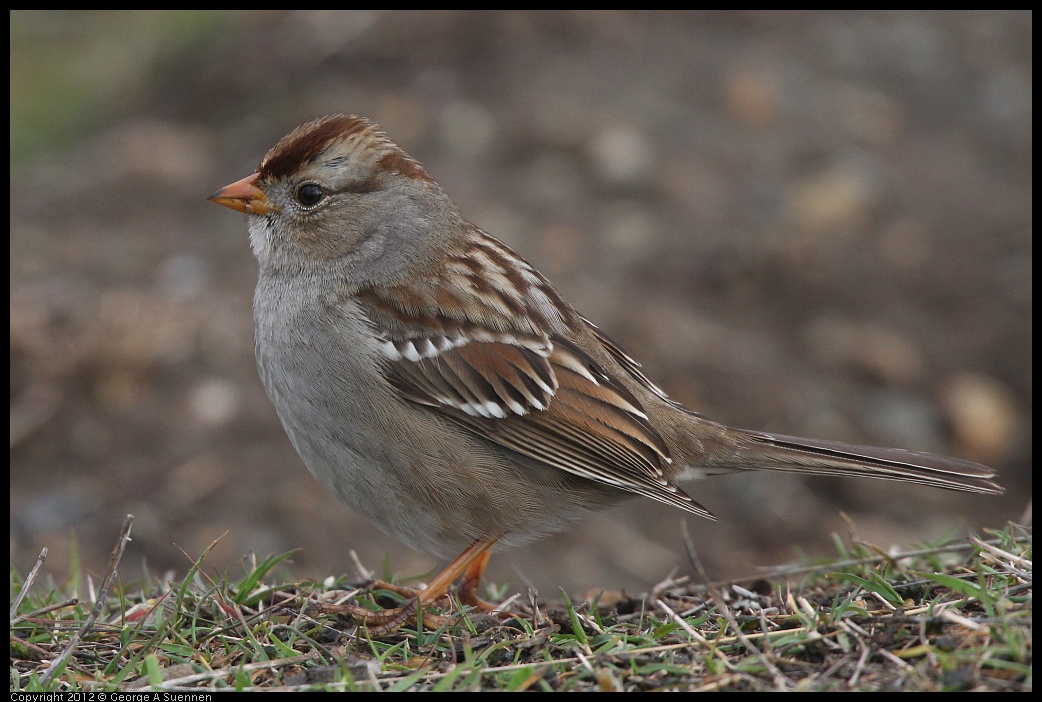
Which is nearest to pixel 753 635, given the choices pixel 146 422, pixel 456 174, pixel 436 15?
pixel 146 422

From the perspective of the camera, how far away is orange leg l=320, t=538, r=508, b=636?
321cm

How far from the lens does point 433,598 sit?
340cm

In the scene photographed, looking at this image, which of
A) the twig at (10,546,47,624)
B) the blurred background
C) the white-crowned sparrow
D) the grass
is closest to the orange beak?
the white-crowned sparrow

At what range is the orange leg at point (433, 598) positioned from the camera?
3.21 metres

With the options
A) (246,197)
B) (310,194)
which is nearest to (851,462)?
(310,194)

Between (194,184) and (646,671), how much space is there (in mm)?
4966

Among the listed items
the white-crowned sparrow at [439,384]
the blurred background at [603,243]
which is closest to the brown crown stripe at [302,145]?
the white-crowned sparrow at [439,384]

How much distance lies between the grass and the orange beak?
1.17m

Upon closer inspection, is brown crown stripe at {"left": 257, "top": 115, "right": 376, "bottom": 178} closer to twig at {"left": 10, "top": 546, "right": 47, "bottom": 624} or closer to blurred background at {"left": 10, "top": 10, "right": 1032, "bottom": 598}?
twig at {"left": 10, "top": 546, "right": 47, "bottom": 624}

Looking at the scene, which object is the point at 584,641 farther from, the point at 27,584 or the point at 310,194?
Answer: the point at 310,194

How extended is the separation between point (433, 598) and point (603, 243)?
11.5 ft

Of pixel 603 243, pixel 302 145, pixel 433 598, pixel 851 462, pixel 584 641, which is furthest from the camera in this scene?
pixel 603 243

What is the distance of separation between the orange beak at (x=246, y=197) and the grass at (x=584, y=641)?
3.84ft

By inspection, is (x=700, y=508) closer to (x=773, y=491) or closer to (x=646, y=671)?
(x=646, y=671)
